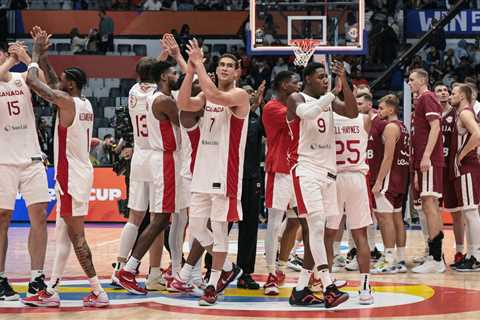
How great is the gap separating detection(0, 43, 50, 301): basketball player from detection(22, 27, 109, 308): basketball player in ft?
1.12

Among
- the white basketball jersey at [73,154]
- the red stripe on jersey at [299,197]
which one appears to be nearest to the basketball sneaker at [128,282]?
the white basketball jersey at [73,154]

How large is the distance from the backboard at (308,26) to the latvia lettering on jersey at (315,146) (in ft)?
22.2

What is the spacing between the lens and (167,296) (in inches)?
368

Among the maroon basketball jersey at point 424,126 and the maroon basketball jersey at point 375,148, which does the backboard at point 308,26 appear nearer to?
the maroon basketball jersey at point 375,148

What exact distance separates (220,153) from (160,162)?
85 cm

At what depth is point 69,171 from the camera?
28.8 ft

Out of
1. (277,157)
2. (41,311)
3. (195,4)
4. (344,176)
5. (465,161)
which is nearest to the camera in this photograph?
(41,311)

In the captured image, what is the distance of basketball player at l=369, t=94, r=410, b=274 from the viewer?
444 inches

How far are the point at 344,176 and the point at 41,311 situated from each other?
9.75 feet

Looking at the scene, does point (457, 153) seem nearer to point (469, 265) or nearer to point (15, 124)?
point (469, 265)

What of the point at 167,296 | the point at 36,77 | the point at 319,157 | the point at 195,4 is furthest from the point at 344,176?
the point at 195,4

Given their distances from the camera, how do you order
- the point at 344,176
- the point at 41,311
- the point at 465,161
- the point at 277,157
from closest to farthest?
the point at 41,311
the point at 344,176
the point at 277,157
the point at 465,161

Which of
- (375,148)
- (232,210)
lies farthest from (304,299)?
(375,148)

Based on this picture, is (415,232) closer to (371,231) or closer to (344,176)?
(371,231)
